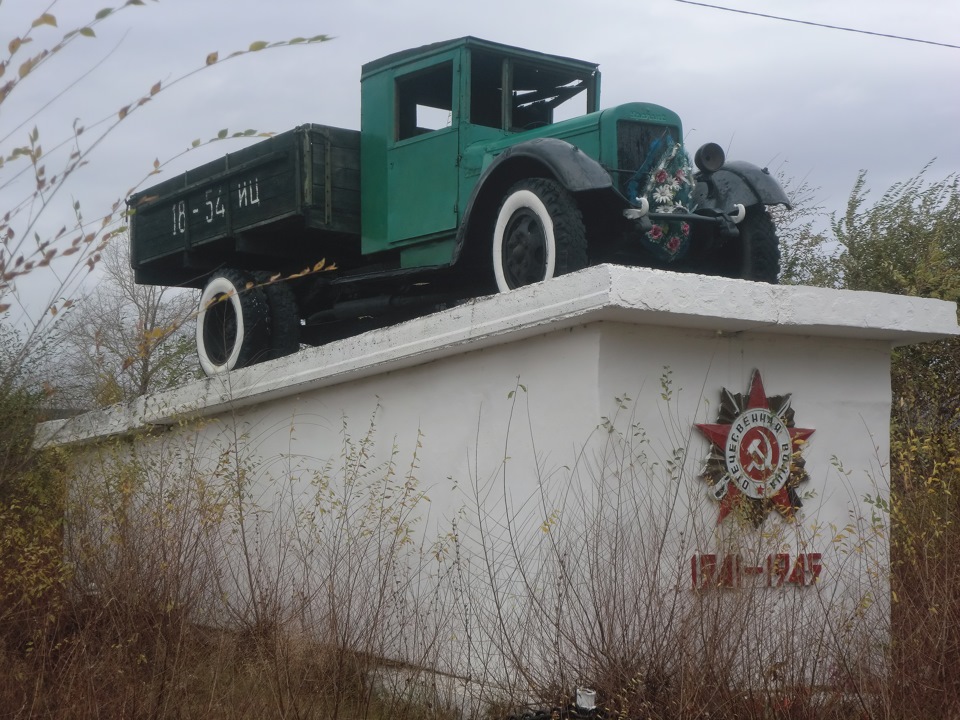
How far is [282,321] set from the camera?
8.41 m

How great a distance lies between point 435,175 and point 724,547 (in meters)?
3.71

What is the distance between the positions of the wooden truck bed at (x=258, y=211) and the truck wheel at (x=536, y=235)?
1.79 metres

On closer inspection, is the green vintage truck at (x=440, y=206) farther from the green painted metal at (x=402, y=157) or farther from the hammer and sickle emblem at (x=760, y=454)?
the hammer and sickle emblem at (x=760, y=454)

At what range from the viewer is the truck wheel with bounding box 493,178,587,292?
591cm

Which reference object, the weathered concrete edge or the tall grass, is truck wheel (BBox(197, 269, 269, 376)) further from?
the tall grass

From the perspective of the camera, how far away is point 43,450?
8023 millimetres

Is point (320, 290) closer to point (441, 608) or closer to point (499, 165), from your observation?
point (499, 165)

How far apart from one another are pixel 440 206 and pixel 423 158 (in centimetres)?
39

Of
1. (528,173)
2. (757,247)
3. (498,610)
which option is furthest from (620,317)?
(757,247)

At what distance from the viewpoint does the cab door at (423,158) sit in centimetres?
740

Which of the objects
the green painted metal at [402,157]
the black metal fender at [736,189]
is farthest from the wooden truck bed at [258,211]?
the black metal fender at [736,189]

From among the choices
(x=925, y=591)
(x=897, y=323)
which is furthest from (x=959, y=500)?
(x=925, y=591)

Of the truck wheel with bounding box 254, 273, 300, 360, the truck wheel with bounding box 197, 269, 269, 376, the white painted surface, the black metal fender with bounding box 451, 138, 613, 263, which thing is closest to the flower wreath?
the black metal fender with bounding box 451, 138, 613, 263

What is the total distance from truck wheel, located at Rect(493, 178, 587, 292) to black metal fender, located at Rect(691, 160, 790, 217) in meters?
1.10
